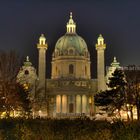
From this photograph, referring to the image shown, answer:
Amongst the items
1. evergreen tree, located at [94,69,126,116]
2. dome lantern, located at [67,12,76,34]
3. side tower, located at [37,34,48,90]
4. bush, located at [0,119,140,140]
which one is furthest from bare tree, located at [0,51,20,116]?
dome lantern, located at [67,12,76,34]

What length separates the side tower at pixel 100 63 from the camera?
381 ft

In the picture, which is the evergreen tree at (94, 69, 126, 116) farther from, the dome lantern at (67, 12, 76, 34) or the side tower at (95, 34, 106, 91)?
the dome lantern at (67, 12, 76, 34)

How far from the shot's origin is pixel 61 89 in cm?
11581

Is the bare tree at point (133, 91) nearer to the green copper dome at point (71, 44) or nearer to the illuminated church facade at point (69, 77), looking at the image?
the illuminated church facade at point (69, 77)

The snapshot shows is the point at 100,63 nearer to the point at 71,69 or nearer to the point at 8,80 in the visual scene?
the point at 71,69

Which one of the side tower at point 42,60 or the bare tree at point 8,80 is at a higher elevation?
the side tower at point 42,60

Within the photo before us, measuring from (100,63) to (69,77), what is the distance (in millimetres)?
10675

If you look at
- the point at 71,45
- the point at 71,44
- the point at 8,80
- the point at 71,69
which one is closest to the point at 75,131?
the point at 8,80

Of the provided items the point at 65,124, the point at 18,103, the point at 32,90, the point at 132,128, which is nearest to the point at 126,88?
the point at 18,103

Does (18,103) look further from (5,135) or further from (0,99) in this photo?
(5,135)

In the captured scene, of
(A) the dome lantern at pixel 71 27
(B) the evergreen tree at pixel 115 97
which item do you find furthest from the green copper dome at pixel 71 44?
(B) the evergreen tree at pixel 115 97

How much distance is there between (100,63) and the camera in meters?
119

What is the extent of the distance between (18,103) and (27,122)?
48.1 m

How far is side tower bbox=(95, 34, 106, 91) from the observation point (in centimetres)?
11625
